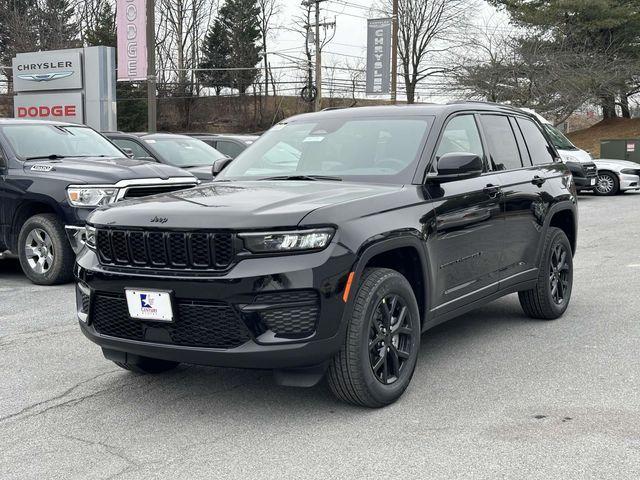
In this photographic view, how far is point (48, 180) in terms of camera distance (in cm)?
839

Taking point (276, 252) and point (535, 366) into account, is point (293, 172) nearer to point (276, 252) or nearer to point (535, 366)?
point (276, 252)

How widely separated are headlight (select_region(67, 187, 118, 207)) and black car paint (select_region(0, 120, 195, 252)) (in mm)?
54

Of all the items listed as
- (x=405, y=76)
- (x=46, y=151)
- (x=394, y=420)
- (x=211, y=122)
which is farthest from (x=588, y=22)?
(x=394, y=420)

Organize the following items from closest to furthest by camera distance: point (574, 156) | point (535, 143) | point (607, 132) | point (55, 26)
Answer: point (535, 143), point (574, 156), point (607, 132), point (55, 26)

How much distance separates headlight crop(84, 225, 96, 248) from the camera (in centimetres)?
447

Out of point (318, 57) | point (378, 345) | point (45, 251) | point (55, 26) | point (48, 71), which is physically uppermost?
point (55, 26)

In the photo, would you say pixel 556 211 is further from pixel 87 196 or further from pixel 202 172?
pixel 202 172

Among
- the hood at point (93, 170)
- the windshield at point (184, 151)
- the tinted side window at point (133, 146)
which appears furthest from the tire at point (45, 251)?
the tinted side window at point (133, 146)

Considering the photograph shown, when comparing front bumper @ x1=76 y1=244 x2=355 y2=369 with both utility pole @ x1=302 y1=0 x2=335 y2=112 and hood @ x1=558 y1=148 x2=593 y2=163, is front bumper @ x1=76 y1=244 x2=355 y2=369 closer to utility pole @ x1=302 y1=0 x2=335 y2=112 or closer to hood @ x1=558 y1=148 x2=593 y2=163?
hood @ x1=558 y1=148 x2=593 y2=163

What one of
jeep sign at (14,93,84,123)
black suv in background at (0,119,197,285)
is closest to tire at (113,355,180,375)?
black suv in background at (0,119,197,285)

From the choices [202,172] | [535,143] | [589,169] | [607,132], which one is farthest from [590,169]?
[607,132]

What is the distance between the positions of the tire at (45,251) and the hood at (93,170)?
49 centimetres

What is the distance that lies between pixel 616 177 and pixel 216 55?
4431cm

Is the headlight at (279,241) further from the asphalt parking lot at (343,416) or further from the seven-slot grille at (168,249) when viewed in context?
the asphalt parking lot at (343,416)
